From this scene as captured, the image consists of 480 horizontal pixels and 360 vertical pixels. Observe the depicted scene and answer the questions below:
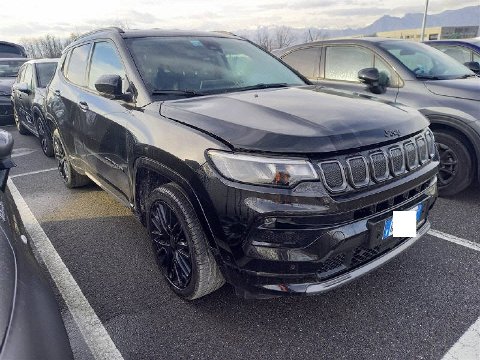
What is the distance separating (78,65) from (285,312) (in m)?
3.29

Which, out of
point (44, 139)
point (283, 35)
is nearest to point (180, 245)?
point (44, 139)

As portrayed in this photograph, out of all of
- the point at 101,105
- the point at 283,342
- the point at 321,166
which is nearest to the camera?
the point at 321,166

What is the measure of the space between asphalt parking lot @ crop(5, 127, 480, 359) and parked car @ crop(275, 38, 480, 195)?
3.20 ft

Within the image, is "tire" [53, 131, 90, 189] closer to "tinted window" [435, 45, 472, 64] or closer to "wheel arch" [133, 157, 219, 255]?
"wheel arch" [133, 157, 219, 255]

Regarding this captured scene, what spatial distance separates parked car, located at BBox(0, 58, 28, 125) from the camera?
362 inches

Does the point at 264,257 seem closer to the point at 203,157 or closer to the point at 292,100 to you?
the point at 203,157

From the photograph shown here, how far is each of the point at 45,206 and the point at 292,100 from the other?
318cm

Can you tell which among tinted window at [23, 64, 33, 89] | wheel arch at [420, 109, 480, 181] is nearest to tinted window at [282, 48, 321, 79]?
wheel arch at [420, 109, 480, 181]

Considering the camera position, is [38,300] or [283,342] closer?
[38,300]

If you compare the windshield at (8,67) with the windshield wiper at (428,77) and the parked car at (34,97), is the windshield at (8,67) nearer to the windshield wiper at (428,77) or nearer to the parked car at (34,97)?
the parked car at (34,97)

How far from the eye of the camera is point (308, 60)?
5316 mm

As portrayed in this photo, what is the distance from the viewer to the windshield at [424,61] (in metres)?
4.39

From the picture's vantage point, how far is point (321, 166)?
1.86 m

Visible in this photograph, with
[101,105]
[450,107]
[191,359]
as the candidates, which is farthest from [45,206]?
[450,107]
